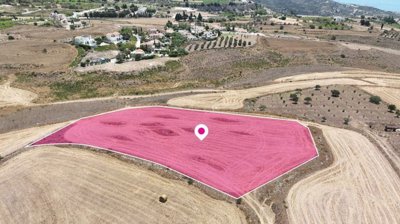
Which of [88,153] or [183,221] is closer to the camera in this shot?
[183,221]

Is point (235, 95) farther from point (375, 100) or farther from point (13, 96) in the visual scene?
point (13, 96)

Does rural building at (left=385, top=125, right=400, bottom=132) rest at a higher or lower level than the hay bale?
higher

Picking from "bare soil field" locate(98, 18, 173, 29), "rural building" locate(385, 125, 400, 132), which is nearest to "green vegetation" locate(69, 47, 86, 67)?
"bare soil field" locate(98, 18, 173, 29)

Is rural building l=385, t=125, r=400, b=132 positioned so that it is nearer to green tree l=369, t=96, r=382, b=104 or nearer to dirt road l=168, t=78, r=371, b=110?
green tree l=369, t=96, r=382, b=104

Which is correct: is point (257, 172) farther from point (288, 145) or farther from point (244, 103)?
point (244, 103)

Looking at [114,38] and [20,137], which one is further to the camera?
[114,38]

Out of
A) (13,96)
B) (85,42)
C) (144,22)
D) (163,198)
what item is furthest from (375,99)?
(144,22)

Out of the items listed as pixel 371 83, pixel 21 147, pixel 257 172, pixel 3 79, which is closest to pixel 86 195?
pixel 21 147
